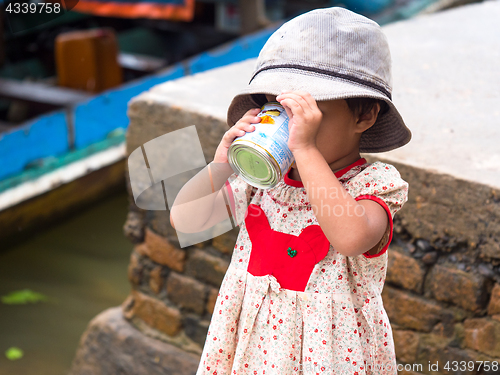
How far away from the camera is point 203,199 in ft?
3.87

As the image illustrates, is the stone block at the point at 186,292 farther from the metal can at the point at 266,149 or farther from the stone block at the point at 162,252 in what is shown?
the metal can at the point at 266,149

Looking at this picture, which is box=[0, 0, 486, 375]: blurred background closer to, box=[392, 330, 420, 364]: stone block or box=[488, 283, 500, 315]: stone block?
box=[392, 330, 420, 364]: stone block

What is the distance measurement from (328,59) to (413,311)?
2.99 ft

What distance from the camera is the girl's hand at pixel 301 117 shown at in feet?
3.16

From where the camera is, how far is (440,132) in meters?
1.67

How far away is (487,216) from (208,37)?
5427 millimetres

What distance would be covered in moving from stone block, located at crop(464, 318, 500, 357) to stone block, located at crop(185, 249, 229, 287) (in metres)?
0.81

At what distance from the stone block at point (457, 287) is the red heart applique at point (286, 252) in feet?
1.90

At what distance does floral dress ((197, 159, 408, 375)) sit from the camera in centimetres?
110

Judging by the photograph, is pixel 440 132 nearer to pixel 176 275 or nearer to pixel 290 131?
pixel 290 131

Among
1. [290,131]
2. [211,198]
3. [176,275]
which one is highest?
[290,131]

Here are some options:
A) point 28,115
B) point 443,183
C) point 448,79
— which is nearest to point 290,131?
point 443,183

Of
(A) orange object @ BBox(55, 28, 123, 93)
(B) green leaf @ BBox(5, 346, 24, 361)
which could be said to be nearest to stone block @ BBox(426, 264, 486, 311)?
(B) green leaf @ BBox(5, 346, 24, 361)

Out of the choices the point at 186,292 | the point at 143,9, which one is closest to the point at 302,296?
the point at 186,292
